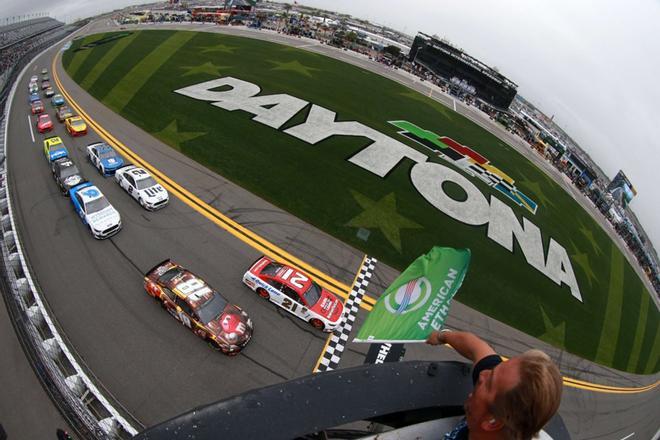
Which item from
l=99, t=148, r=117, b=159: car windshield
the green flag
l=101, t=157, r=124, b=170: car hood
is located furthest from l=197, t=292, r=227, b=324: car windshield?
l=99, t=148, r=117, b=159: car windshield

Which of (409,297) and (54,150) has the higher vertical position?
(409,297)

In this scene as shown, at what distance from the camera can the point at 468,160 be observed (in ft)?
99.5

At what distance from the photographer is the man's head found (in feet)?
6.05

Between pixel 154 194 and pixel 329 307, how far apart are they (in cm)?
1160

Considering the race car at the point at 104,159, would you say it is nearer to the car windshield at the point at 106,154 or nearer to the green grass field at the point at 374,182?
the car windshield at the point at 106,154

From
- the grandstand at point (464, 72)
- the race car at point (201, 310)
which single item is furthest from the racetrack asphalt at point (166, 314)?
the grandstand at point (464, 72)

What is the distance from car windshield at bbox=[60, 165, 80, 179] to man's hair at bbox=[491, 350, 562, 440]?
22.9 metres

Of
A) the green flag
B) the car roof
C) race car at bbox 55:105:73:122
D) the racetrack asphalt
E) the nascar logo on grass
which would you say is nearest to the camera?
the green flag

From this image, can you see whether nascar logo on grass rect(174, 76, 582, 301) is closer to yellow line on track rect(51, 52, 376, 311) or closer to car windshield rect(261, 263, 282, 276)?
yellow line on track rect(51, 52, 376, 311)

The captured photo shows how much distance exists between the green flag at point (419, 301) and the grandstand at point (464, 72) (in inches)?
2169

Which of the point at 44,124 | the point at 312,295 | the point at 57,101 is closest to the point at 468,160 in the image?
the point at 312,295

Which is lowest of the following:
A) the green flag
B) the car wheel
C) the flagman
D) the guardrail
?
the guardrail

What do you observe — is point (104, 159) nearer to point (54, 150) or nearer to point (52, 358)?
point (54, 150)

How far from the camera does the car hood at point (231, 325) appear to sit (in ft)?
38.7
